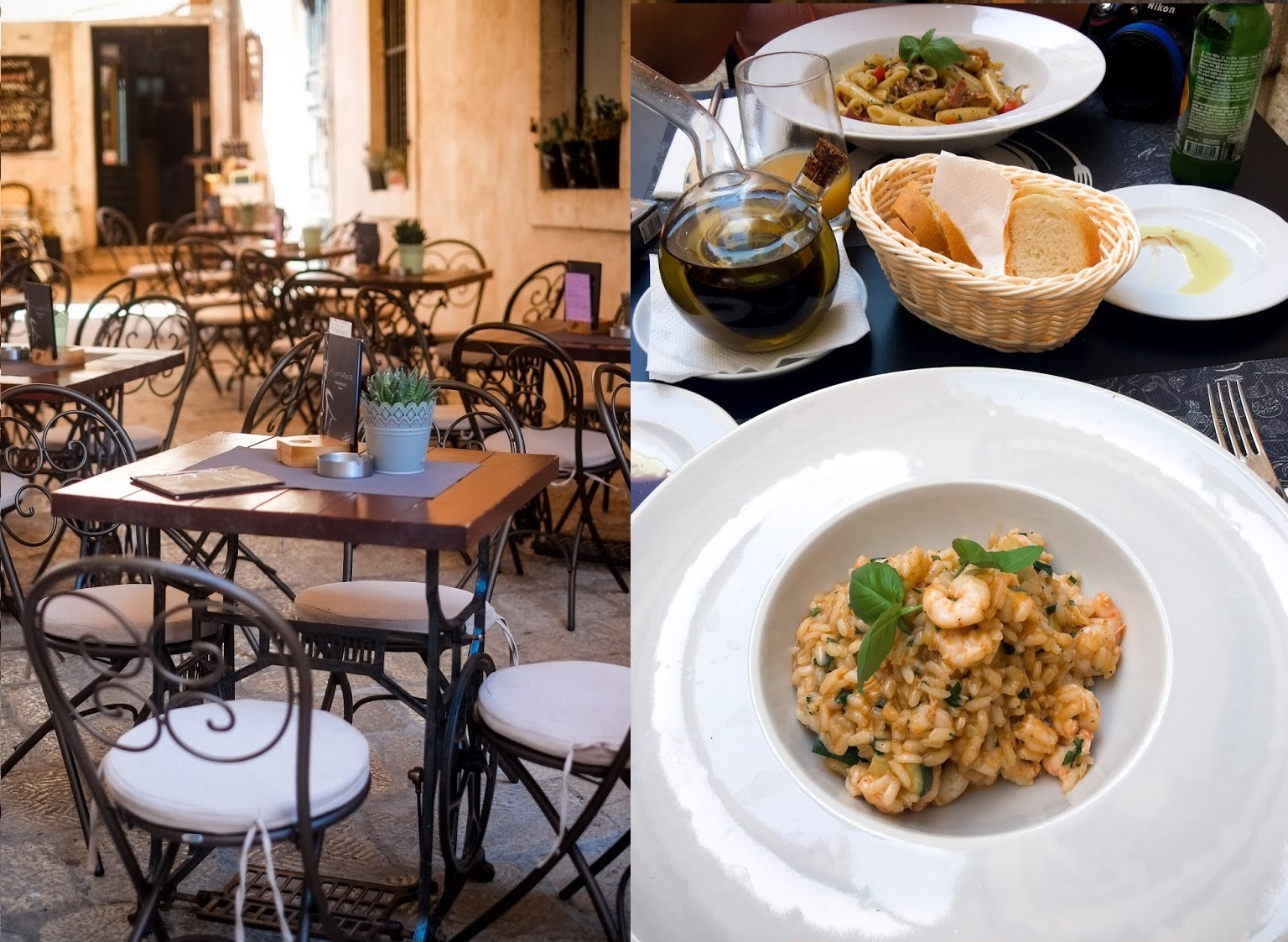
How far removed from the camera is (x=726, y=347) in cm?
155

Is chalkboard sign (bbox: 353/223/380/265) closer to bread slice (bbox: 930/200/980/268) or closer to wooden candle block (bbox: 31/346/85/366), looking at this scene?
wooden candle block (bbox: 31/346/85/366)

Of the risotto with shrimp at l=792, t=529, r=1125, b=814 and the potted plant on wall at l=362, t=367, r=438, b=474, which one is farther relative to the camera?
the potted plant on wall at l=362, t=367, r=438, b=474

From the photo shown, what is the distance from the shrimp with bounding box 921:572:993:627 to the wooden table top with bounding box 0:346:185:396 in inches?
106

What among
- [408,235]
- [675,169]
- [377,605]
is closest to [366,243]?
[408,235]

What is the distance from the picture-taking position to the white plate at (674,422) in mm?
1545

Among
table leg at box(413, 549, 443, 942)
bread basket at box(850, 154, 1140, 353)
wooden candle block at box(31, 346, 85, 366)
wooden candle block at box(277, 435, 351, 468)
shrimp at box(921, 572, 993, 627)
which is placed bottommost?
table leg at box(413, 549, 443, 942)

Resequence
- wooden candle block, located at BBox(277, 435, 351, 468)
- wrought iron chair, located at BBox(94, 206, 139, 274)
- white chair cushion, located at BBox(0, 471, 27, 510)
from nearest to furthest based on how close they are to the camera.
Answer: wooden candle block, located at BBox(277, 435, 351, 468) < white chair cushion, located at BBox(0, 471, 27, 510) < wrought iron chair, located at BBox(94, 206, 139, 274)

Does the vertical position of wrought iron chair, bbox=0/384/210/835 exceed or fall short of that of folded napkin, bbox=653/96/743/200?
it falls short

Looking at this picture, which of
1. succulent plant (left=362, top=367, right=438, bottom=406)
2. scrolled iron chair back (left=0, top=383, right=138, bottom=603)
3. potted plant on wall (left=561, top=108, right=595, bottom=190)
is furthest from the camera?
potted plant on wall (left=561, top=108, right=595, bottom=190)

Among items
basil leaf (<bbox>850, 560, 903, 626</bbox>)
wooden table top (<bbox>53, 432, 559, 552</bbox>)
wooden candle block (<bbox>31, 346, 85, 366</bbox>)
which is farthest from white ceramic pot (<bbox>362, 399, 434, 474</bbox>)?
wooden candle block (<bbox>31, 346, 85, 366</bbox>)

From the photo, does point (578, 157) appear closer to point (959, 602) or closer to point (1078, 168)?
point (1078, 168)

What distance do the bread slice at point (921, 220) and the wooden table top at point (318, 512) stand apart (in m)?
0.80

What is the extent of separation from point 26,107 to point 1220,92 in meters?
13.3

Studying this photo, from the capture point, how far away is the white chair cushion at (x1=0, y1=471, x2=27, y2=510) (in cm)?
322
